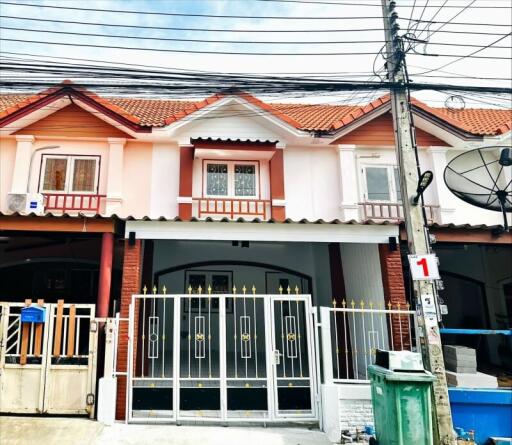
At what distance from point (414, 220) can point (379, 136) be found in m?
5.68

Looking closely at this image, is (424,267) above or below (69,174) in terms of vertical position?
below

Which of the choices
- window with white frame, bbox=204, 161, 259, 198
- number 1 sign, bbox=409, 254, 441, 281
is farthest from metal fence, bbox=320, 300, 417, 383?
window with white frame, bbox=204, 161, 259, 198

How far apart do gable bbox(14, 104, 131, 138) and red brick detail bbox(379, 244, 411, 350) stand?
7118mm

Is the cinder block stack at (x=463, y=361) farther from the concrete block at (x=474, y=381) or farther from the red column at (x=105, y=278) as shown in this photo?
the red column at (x=105, y=278)

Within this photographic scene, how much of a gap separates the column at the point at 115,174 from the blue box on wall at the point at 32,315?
12.8 ft

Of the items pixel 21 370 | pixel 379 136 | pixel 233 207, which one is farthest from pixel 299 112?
pixel 21 370

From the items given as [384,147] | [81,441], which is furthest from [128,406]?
[384,147]

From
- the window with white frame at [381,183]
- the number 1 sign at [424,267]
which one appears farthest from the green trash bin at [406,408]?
the window with white frame at [381,183]

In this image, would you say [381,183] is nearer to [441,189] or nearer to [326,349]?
[441,189]

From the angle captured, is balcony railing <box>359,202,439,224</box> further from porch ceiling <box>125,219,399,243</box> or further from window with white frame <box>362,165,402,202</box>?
porch ceiling <box>125,219,399,243</box>

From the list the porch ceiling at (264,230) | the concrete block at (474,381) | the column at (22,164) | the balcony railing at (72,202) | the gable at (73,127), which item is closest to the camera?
the concrete block at (474,381)

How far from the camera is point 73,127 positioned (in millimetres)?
10141

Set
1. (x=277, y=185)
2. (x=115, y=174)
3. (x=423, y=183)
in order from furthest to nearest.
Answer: (x=277, y=185) < (x=115, y=174) < (x=423, y=183)

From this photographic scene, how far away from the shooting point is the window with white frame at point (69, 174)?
982 cm
